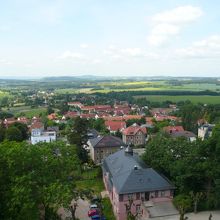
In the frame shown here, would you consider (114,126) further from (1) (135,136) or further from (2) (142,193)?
(2) (142,193)

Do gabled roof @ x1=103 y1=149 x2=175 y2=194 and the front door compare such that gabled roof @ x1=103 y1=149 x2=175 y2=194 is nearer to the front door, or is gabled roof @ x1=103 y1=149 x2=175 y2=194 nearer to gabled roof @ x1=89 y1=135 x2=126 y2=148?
the front door

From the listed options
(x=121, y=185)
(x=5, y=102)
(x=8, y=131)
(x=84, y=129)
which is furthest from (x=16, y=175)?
(x=5, y=102)

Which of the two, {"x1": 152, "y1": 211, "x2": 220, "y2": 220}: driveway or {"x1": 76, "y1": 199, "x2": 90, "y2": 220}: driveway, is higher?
{"x1": 152, "y1": 211, "x2": 220, "y2": 220}: driveway

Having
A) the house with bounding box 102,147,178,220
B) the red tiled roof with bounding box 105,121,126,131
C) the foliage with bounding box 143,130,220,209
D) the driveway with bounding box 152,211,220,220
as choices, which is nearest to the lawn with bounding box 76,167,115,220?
the house with bounding box 102,147,178,220

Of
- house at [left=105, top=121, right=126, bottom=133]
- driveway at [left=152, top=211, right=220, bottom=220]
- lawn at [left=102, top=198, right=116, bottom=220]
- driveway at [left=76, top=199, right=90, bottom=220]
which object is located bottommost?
house at [left=105, top=121, right=126, bottom=133]

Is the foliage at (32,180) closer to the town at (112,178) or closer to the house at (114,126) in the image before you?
the town at (112,178)

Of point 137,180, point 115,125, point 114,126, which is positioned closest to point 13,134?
point 114,126

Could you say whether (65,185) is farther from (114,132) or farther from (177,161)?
(114,132)
